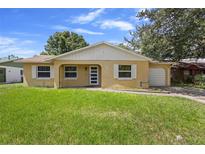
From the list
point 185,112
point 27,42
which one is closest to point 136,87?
point 185,112

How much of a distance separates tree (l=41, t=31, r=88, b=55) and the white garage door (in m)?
28.2

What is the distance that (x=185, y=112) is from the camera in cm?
1019

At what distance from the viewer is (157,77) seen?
79.7 feet

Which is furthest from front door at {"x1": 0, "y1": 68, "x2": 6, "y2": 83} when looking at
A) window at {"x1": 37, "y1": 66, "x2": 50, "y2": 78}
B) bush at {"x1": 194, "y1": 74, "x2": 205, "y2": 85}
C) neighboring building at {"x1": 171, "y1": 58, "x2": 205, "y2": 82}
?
bush at {"x1": 194, "y1": 74, "x2": 205, "y2": 85}

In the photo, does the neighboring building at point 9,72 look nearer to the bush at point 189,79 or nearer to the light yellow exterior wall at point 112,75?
the light yellow exterior wall at point 112,75

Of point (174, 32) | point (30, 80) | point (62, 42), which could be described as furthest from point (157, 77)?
point (62, 42)

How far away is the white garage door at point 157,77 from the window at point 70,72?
675 centimetres

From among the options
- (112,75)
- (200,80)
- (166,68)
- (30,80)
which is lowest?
(200,80)

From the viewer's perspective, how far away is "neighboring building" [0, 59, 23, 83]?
108 ft

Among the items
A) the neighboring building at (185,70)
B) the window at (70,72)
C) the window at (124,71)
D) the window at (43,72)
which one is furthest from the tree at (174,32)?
the neighboring building at (185,70)

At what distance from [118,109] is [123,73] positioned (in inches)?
466

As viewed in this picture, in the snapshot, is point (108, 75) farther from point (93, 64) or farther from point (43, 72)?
point (43, 72)

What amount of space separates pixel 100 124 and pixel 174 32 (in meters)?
13.7
